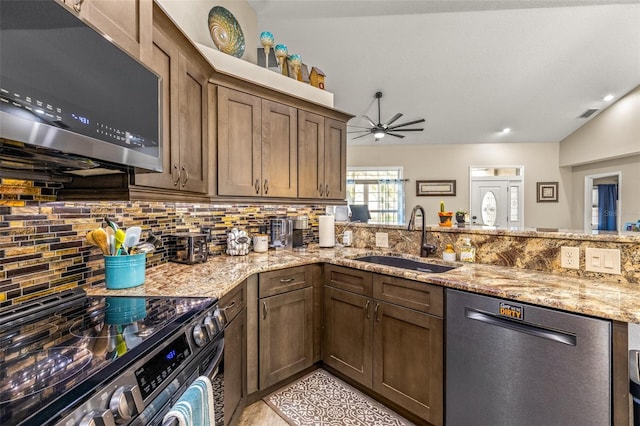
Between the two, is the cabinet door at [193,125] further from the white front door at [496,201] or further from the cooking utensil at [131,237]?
A: the white front door at [496,201]

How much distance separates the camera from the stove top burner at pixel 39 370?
2.19 ft

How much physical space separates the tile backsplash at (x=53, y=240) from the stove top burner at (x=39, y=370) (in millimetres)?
561

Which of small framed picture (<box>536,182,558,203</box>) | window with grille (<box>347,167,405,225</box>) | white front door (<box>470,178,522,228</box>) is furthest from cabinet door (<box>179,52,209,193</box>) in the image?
small framed picture (<box>536,182,558,203</box>)

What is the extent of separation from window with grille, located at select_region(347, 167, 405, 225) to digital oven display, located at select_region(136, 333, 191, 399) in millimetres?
6250

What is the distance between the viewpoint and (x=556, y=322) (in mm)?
1290

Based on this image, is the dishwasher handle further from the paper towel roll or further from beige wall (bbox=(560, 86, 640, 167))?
beige wall (bbox=(560, 86, 640, 167))

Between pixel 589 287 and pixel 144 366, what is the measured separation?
1921mm

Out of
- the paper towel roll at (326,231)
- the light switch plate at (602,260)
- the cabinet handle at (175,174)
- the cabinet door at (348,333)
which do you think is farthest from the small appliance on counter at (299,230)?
the light switch plate at (602,260)

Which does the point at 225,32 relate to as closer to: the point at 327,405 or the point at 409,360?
the point at 409,360

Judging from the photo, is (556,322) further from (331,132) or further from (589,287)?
(331,132)

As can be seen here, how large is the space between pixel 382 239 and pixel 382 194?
462cm

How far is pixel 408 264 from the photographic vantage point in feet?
7.94

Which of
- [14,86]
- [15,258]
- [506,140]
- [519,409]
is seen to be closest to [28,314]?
[15,258]

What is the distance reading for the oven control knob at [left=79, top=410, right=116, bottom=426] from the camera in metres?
0.65
